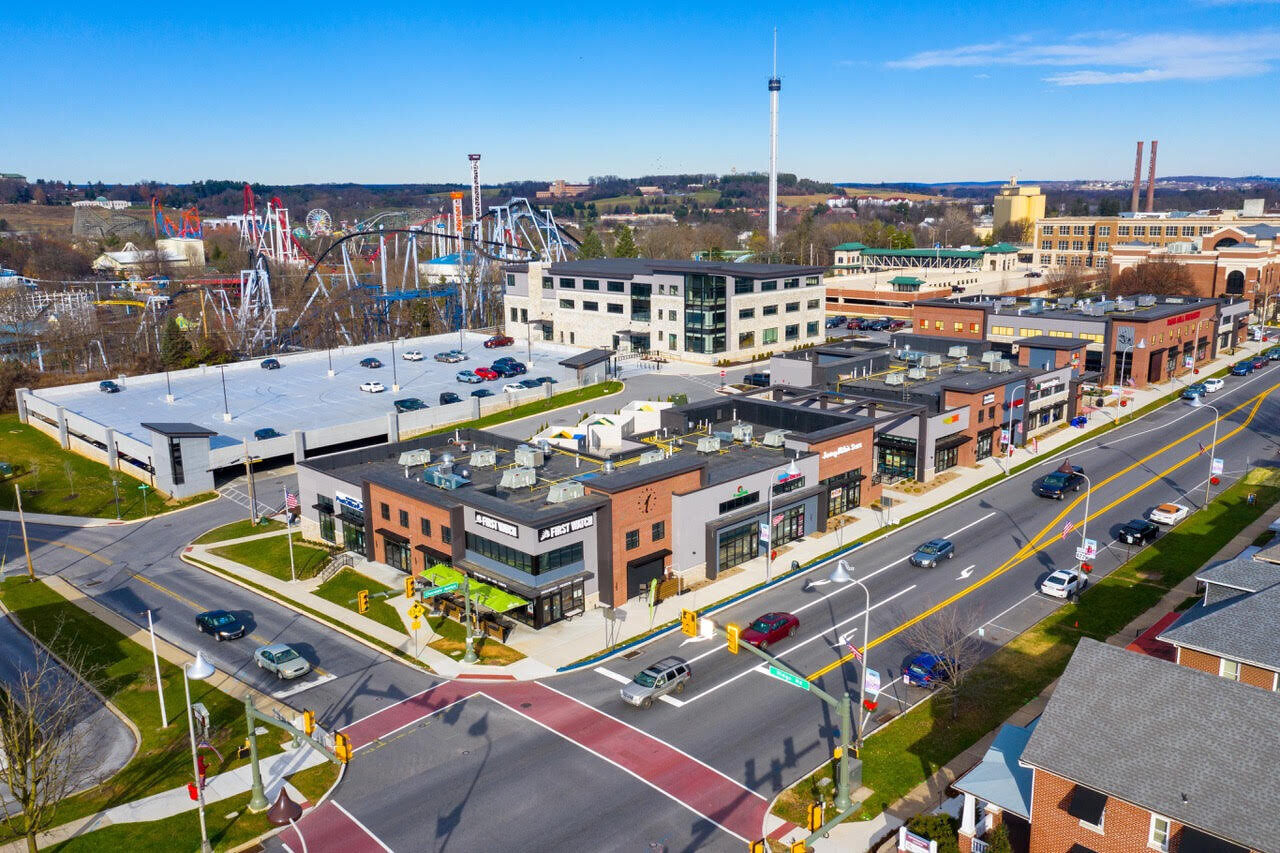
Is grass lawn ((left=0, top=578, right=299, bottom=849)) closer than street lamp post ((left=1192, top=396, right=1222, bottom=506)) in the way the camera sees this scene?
Yes

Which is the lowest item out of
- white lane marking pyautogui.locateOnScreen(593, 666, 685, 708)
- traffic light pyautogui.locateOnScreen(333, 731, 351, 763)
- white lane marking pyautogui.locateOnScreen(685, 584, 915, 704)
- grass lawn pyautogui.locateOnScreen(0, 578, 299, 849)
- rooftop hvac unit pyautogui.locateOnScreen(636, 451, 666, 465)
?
grass lawn pyautogui.locateOnScreen(0, 578, 299, 849)

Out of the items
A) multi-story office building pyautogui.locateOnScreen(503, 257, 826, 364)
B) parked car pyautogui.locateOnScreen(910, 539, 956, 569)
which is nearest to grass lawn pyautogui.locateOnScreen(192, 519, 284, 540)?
parked car pyautogui.locateOnScreen(910, 539, 956, 569)

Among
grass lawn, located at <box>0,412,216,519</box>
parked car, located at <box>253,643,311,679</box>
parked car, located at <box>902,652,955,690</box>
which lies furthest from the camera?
grass lawn, located at <box>0,412,216,519</box>

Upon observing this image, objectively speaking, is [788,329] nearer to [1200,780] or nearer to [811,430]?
[811,430]

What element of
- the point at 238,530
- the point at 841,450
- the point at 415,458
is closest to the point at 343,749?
the point at 415,458

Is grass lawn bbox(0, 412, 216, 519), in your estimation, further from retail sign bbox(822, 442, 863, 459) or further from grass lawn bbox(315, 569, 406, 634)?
retail sign bbox(822, 442, 863, 459)

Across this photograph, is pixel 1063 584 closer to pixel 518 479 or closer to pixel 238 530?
pixel 518 479
